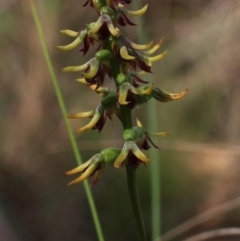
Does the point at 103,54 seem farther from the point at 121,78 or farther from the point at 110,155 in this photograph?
the point at 110,155

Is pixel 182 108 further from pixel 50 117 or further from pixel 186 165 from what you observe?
pixel 50 117

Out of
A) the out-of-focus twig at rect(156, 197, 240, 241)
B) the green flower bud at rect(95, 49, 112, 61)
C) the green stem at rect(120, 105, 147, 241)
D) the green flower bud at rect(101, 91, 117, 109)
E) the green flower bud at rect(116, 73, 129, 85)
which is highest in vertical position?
the green flower bud at rect(95, 49, 112, 61)

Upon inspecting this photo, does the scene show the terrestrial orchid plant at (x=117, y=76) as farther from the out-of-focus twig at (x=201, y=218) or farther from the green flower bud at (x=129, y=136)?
the out-of-focus twig at (x=201, y=218)

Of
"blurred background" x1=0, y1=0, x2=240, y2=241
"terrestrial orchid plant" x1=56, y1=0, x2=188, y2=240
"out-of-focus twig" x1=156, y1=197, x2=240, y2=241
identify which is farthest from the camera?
"blurred background" x1=0, y1=0, x2=240, y2=241

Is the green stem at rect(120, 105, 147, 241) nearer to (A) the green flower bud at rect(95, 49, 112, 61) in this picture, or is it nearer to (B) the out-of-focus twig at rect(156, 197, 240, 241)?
(A) the green flower bud at rect(95, 49, 112, 61)

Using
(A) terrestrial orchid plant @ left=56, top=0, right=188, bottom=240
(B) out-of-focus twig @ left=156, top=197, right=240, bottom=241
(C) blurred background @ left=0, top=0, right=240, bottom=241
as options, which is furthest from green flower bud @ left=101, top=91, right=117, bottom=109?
(C) blurred background @ left=0, top=0, right=240, bottom=241

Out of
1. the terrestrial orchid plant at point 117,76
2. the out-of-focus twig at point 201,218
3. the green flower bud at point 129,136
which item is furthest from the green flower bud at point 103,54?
the out-of-focus twig at point 201,218

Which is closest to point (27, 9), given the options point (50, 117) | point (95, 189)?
point (50, 117)

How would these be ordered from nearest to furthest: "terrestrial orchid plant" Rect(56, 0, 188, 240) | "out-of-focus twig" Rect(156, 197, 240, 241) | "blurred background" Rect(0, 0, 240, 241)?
1. "terrestrial orchid plant" Rect(56, 0, 188, 240)
2. "out-of-focus twig" Rect(156, 197, 240, 241)
3. "blurred background" Rect(0, 0, 240, 241)
